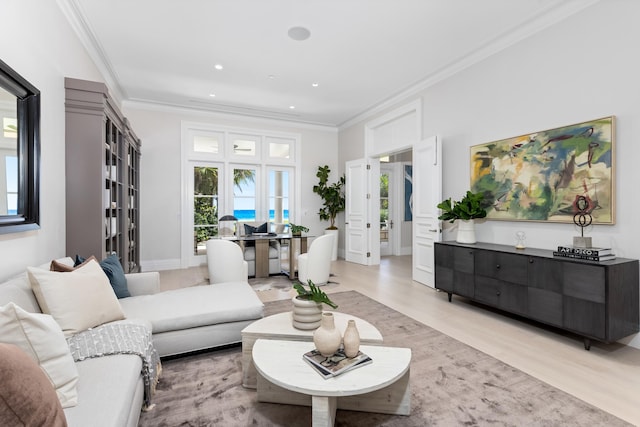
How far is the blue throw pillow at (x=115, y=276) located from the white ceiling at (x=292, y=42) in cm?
246

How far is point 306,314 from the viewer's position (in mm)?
2045

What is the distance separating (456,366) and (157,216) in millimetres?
5539

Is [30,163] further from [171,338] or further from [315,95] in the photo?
[315,95]

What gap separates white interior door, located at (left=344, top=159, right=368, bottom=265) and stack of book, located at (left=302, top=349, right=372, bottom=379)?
187 inches

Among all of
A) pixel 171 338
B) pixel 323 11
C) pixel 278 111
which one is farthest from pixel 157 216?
pixel 323 11

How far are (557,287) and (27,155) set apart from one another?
428cm

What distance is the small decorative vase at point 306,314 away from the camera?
2041 millimetres

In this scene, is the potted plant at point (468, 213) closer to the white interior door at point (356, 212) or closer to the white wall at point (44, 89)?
the white interior door at point (356, 212)

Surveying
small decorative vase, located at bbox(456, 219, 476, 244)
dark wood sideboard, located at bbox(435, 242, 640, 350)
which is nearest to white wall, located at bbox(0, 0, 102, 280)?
dark wood sideboard, located at bbox(435, 242, 640, 350)

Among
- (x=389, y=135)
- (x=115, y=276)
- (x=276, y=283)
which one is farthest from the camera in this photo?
(x=389, y=135)

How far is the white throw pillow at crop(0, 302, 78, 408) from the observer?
3.85ft

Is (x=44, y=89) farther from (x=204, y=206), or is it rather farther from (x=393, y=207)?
(x=393, y=207)

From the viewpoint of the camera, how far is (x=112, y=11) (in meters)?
3.17

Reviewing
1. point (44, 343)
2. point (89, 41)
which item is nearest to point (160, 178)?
point (89, 41)
